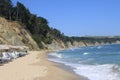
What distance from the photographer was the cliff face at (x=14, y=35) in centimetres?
7301

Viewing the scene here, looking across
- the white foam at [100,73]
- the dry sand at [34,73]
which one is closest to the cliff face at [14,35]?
the dry sand at [34,73]

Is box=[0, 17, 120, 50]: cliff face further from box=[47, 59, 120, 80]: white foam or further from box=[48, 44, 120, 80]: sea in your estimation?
box=[47, 59, 120, 80]: white foam

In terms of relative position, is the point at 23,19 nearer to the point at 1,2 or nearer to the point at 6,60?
the point at 1,2

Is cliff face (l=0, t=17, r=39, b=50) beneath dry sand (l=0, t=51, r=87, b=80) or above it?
above

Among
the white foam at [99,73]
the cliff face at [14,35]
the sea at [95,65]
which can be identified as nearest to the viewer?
the white foam at [99,73]

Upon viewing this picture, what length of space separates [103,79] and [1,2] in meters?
75.0

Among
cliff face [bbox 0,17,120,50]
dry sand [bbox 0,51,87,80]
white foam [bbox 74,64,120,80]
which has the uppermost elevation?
cliff face [bbox 0,17,120,50]

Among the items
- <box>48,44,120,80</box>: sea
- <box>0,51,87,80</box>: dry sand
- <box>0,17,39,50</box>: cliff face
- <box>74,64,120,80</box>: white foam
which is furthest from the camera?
<box>0,17,39,50</box>: cliff face

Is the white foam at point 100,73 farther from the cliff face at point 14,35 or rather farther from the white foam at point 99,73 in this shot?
the cliff face at point 14,35

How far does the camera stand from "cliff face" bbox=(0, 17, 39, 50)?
73.0 m

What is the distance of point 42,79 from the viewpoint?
19531 millimetres

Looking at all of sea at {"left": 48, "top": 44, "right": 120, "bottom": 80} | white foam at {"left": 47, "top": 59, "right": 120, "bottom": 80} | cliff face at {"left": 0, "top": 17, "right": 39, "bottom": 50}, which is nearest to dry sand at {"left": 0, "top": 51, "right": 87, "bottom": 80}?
white foam at {"left": 47, "top": 59, "right": 120, "bottom": 80}

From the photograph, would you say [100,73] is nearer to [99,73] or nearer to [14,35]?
[99,73]

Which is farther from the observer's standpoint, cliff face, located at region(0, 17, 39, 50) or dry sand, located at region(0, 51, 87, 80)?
cliff face, located at region(0, 17, 39, 50)
